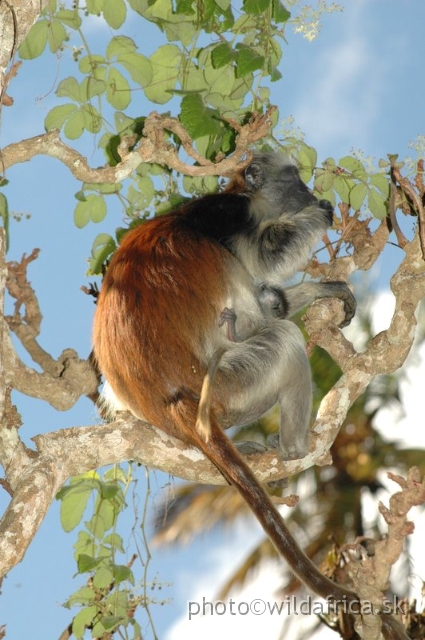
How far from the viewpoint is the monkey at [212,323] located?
4207 millimetres

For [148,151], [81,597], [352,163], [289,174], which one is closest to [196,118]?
[148,151]

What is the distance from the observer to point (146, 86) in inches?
193

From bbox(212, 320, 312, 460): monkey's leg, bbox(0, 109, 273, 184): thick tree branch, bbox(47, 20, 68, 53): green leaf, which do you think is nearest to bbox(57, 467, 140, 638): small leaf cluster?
bbox(212, 320, 312, 460): monkey's leg

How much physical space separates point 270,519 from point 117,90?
99.1 inches

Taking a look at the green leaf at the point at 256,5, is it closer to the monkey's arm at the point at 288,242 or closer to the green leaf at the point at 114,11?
the green leaf at the point at 114,11

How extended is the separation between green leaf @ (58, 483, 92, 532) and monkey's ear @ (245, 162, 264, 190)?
204cm

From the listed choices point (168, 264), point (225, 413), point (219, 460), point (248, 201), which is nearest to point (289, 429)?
point (225, 413)

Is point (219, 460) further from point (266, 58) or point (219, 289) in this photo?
point (266, 58)

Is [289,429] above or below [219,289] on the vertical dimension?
below

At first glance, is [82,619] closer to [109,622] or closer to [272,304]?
[109,622]

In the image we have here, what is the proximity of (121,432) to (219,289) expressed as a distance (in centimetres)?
96

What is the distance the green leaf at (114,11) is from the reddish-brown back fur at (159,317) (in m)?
1.11

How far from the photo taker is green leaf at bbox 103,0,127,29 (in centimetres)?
459

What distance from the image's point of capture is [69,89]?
15.5 ft
